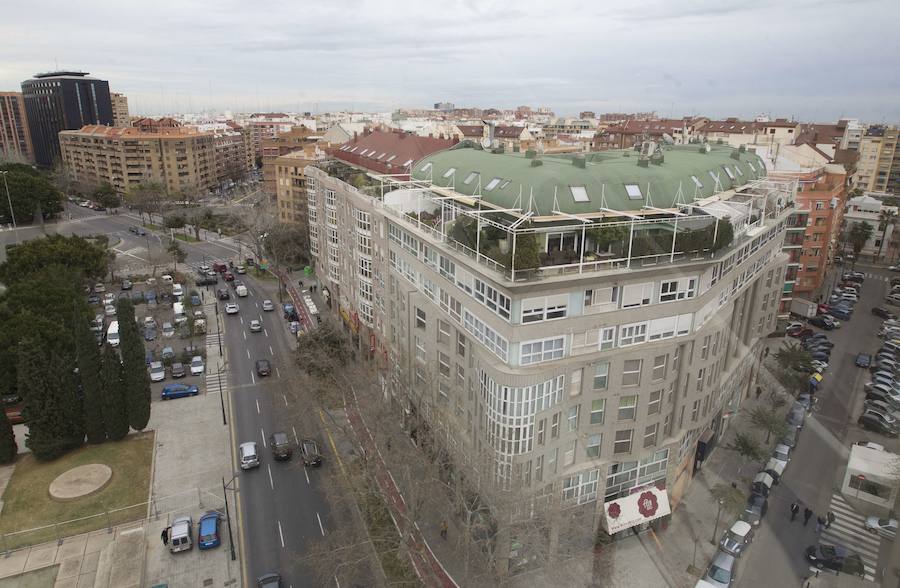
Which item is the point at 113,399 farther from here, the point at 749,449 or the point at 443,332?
the point at 749,449

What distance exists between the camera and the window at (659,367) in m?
30.4

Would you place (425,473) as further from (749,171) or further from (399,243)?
(749,171)

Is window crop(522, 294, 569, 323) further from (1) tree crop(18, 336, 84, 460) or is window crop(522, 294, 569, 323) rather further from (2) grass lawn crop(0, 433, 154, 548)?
(1) tree crop(18, 336, 84, 460)

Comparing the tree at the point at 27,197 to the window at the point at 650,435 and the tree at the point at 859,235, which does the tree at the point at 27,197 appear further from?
the tree at the point at 859,235

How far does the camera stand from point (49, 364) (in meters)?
38.3

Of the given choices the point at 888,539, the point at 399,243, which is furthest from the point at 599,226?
the point at 888,539

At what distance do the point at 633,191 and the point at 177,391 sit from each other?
1605 inches

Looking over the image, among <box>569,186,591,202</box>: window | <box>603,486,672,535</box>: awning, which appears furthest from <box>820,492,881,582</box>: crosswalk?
<box>569,186,591,202</box>: window

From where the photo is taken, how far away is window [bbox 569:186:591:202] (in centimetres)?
3100

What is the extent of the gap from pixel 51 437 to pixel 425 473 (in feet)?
90.0

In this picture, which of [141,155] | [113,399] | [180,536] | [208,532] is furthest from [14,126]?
[208,532]

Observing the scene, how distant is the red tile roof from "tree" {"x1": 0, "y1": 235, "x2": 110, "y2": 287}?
31851 mm

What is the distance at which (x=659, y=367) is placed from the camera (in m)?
30.6

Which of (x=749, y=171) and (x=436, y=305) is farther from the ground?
(x=749, y=171)
